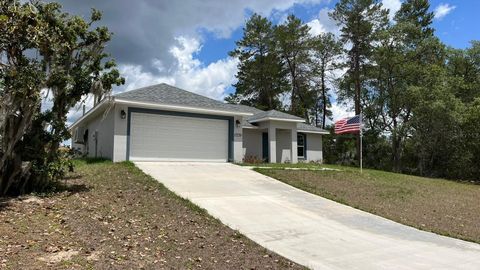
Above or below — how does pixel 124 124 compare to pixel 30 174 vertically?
above

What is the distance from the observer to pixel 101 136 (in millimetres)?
18312

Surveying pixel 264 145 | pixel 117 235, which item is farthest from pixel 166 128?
pixel 117 235

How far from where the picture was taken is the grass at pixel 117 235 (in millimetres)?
5680

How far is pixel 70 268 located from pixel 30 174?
206 inches

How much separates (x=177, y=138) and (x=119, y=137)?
100 inches

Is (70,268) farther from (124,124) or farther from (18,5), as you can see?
A: (124,124)

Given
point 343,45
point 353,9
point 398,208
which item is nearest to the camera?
Answer: point 398,208

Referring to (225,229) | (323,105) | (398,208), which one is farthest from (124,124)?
(323,105)

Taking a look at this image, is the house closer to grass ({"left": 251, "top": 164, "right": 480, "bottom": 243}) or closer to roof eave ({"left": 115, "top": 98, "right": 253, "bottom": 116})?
roof eave ({"left": 115, "top": 98, "right": 253, "bottom": 116})

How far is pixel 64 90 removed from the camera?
956 cm

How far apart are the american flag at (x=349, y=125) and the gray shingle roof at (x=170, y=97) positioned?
5.01m

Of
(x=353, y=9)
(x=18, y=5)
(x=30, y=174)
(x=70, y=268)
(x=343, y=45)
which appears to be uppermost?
(x=353, y=9)

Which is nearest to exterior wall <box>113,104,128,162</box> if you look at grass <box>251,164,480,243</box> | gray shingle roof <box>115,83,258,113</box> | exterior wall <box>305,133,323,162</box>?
gray shingle roof <box>115,83,258,113</box>

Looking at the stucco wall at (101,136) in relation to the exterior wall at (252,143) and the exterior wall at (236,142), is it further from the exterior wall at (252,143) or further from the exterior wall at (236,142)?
the exterior wall at (252,143)
